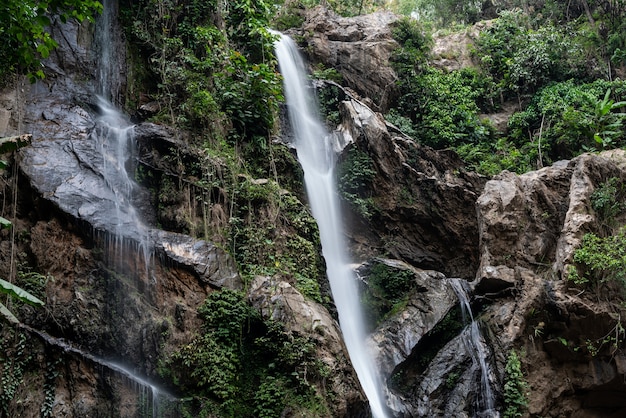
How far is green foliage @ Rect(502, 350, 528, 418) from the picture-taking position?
32.9 ft

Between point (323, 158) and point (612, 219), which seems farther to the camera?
point (323, 158)

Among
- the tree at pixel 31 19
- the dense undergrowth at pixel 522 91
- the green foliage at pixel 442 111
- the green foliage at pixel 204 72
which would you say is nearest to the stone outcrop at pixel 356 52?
the dense undergrowth at pixel 522 91

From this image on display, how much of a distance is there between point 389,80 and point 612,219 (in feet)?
28.6

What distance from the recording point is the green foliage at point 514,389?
1004cm

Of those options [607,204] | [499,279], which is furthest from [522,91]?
[499,279]

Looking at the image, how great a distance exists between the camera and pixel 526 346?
10.7 metres

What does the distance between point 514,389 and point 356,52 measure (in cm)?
1241

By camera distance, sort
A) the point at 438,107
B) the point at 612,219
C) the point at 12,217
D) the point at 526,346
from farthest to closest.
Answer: the point at 438,107 → the point at 612,219 → the point at 526,346 → the point at 12,217

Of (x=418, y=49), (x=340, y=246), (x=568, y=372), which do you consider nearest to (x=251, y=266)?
(x=340, y=246)

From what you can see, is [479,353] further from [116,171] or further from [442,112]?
[442,112]

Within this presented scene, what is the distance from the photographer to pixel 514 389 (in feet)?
33.5

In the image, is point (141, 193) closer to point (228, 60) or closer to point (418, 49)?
point (228, 60)

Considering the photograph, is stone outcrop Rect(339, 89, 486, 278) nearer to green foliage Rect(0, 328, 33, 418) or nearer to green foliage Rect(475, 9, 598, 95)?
green foliage Rect(475, 9, 598, 95)

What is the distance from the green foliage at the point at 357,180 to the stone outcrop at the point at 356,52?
3116 millimetres
